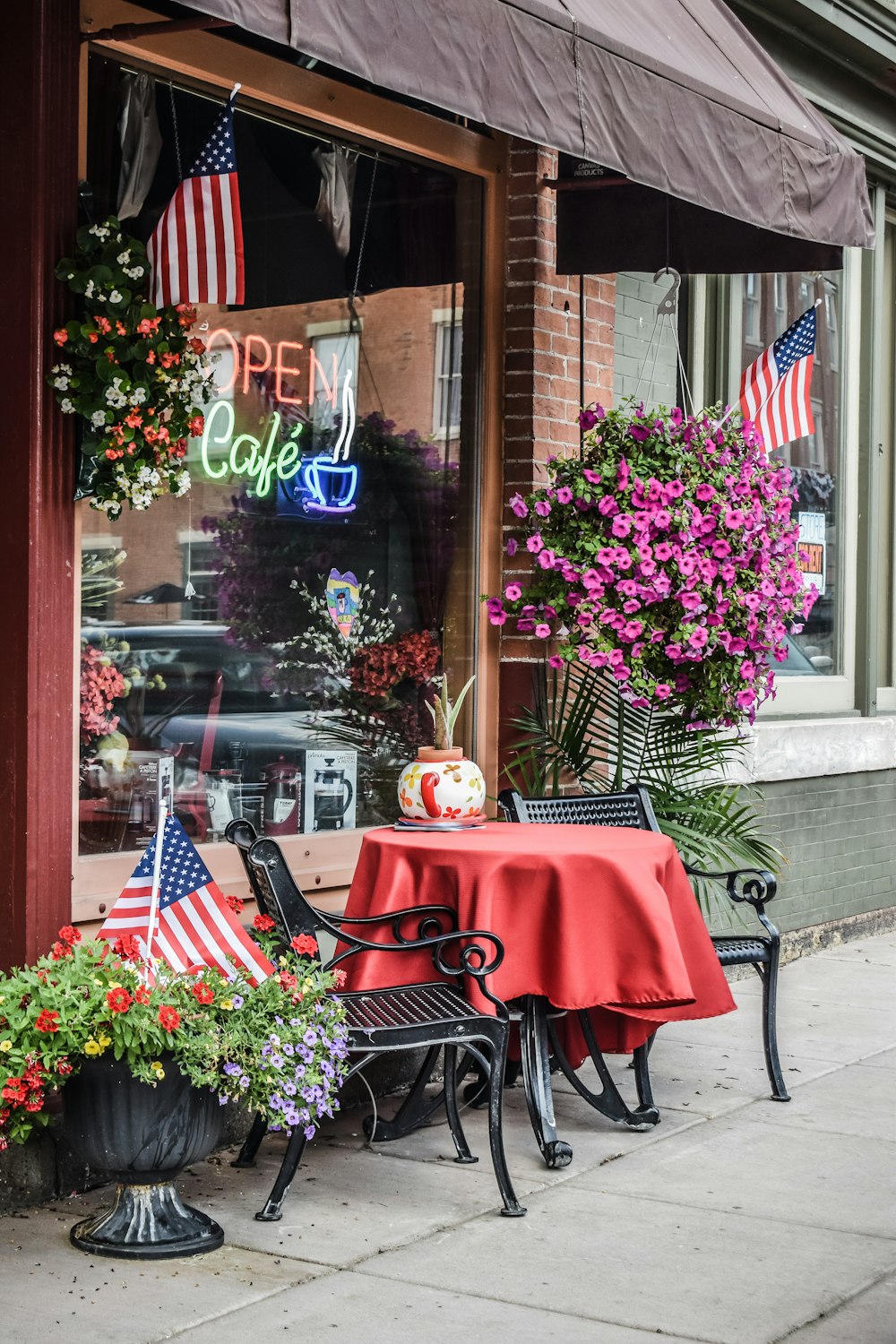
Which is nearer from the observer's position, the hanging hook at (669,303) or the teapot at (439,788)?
the teapot at (439,788)

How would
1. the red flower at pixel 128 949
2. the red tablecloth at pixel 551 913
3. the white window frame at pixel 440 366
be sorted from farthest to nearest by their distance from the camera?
1. the white window frame at pixel 440 366
2. the red tablecloth at pixel 551 913
3. the red flower at pixel 128 949

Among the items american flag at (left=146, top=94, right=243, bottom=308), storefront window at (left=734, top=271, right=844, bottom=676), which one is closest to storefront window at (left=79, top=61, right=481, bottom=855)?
american flag at (left=146, top=94, right=243, bottom=308)

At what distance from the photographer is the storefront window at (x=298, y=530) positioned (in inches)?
213

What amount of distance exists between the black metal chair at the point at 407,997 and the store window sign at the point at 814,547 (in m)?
4.76

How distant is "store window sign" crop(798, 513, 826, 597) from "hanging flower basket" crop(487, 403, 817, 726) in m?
3.03

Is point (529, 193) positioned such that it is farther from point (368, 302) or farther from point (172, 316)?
point (172, 316)

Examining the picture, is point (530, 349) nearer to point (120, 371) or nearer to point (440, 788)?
point (440, 788)

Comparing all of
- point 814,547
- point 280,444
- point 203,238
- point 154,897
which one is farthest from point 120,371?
point 814,547

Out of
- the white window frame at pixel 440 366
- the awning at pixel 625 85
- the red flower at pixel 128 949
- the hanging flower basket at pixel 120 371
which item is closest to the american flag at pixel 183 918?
the red flower at pixel 128 949

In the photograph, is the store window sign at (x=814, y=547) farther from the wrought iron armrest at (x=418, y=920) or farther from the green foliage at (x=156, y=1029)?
the green foliage at (x=156, y=1029)

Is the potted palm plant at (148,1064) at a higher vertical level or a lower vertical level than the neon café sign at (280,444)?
lower

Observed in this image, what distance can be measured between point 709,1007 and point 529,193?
3.23 metres

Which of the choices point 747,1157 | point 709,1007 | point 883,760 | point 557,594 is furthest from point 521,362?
point 883,760

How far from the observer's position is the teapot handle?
546 centimetres
